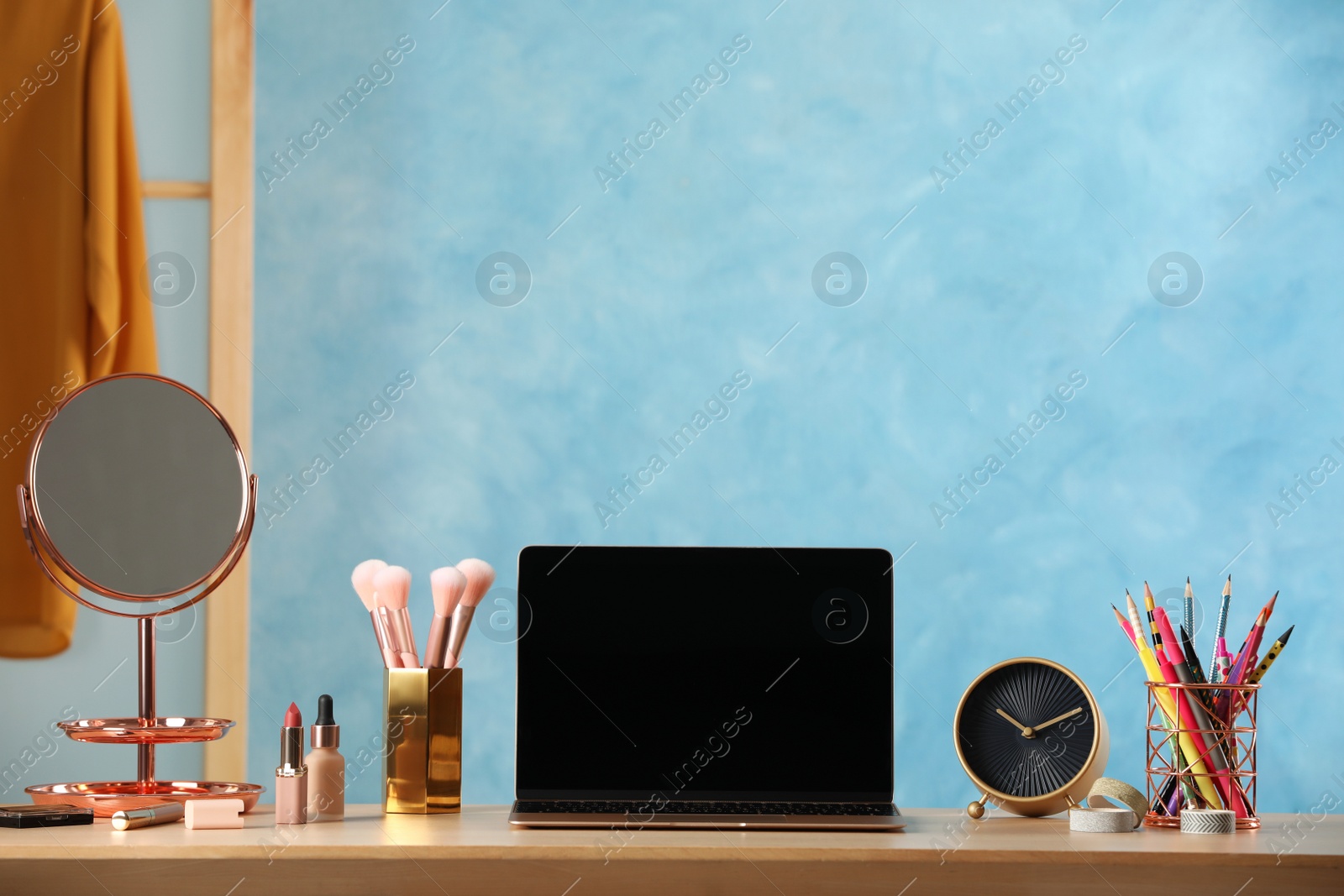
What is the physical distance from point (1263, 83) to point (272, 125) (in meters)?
1.60

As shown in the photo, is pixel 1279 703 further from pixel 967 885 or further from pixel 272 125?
pixel 272 125

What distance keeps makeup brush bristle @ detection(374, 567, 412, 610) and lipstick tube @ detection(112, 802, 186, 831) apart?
0.91ft

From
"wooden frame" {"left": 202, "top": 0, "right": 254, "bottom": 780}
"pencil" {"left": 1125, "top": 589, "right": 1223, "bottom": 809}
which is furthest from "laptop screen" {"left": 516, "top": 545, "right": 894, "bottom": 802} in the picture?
"wooden frame" {"left": 202, "top": 0, "right": 254, "bottom": 780}

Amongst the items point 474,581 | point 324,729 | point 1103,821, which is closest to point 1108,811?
point 1103,821

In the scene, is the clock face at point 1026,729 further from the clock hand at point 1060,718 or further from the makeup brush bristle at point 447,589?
the makeup brush bristle at point 447,589

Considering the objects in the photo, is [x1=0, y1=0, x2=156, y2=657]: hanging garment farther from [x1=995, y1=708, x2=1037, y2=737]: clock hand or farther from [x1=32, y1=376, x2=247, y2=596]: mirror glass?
[x1=995, y1=708, x2=1037, y2=737]: clock hand

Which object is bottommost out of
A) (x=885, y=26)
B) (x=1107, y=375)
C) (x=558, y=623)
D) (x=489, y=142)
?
(x=558, y=623)

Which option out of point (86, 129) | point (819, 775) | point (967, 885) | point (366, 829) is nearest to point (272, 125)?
point (86, 129)

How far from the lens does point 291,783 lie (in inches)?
45.9

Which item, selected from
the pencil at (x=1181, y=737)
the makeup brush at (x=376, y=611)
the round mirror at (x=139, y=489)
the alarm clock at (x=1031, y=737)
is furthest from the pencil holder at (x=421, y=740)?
the pencil at (x=1181, y=737)

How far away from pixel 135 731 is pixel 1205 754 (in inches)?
43.1

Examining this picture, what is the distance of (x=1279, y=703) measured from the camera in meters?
1.86

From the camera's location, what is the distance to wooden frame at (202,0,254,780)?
6.12 feet

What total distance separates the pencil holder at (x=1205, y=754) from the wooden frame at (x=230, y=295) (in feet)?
4.43
